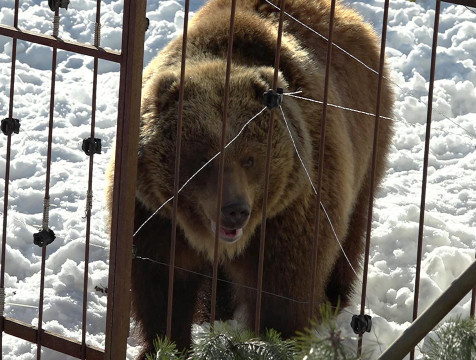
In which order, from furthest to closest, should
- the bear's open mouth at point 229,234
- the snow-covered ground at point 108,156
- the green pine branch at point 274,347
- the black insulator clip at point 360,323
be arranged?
1. the snow-covered ground at point 108,156
2. the bear's open mouth at point 229,234
3. the black insulator clip at point 360,323
4. the green pine branch at point 274,347

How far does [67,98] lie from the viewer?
21.5 feet

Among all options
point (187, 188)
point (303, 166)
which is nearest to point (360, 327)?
point (303, 166)

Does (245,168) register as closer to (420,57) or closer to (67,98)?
(67,98)

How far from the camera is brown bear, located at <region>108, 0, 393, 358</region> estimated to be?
154 inches

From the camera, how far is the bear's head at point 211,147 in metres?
3.90

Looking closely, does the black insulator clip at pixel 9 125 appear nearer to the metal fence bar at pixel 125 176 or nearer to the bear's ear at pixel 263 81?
the metal fence bar at pixel 125 176

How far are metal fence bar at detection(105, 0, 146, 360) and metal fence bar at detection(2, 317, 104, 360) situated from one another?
234 mm

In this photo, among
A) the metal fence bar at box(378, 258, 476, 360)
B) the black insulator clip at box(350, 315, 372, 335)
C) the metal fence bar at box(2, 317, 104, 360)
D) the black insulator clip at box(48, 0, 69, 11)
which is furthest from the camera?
the metal fence bar at box(2, 317, 104, 360)

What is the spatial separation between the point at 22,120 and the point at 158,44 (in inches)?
48.2

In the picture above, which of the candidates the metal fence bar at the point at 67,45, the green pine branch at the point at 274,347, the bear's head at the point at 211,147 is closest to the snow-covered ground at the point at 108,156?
the bear's head at the point at 211,147

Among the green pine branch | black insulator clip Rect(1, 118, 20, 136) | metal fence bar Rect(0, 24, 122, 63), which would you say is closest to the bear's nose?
metal fence bar Rect(0, 24, 122, 63)

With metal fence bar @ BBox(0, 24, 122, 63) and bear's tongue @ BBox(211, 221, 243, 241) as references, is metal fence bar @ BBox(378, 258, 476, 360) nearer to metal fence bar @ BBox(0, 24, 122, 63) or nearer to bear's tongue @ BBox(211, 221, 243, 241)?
metal fence bar @ BBox(0, 24, 122, 63)

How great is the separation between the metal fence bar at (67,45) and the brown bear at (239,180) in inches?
25.6

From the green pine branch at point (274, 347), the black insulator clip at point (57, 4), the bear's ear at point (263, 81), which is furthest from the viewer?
the bear's ear at point (263, 81)
